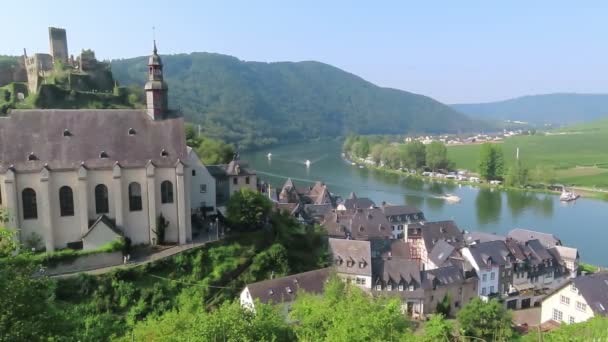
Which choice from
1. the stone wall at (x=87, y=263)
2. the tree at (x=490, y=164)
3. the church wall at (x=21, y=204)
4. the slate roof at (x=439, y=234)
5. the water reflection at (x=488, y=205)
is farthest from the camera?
the tree at (x=490, y=164)

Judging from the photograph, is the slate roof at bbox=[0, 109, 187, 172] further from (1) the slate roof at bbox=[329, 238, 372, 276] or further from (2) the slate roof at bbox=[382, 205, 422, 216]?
(2) the slate roof at bbox=[382, 205, 422, 216]

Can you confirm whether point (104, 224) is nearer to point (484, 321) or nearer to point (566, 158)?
point (484, 321)

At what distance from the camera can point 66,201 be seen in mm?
28266

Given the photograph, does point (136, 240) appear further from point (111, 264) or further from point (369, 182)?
point (369, 182)

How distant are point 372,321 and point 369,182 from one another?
8553cm

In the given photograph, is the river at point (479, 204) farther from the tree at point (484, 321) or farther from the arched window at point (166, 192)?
the arched window at point (166, 192)

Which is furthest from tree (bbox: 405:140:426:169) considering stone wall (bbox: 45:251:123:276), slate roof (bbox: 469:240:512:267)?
stone wall (bbox: 45:251:123:276)

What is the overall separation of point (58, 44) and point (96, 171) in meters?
46.4

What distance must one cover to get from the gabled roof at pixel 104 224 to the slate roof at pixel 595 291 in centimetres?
3056

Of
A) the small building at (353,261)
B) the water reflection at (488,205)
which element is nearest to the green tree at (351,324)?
the small building at (353,261)

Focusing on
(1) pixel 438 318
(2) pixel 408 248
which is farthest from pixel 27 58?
(1) pixel 438 318

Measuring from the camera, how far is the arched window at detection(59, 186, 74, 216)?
2811 cm

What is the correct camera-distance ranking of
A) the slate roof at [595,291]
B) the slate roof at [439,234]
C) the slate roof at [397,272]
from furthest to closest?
the slate roof at [439,234] → the slate roof at [397,272] → the slate roof at [595,291]

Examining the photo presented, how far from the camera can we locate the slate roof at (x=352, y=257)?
114 ft
